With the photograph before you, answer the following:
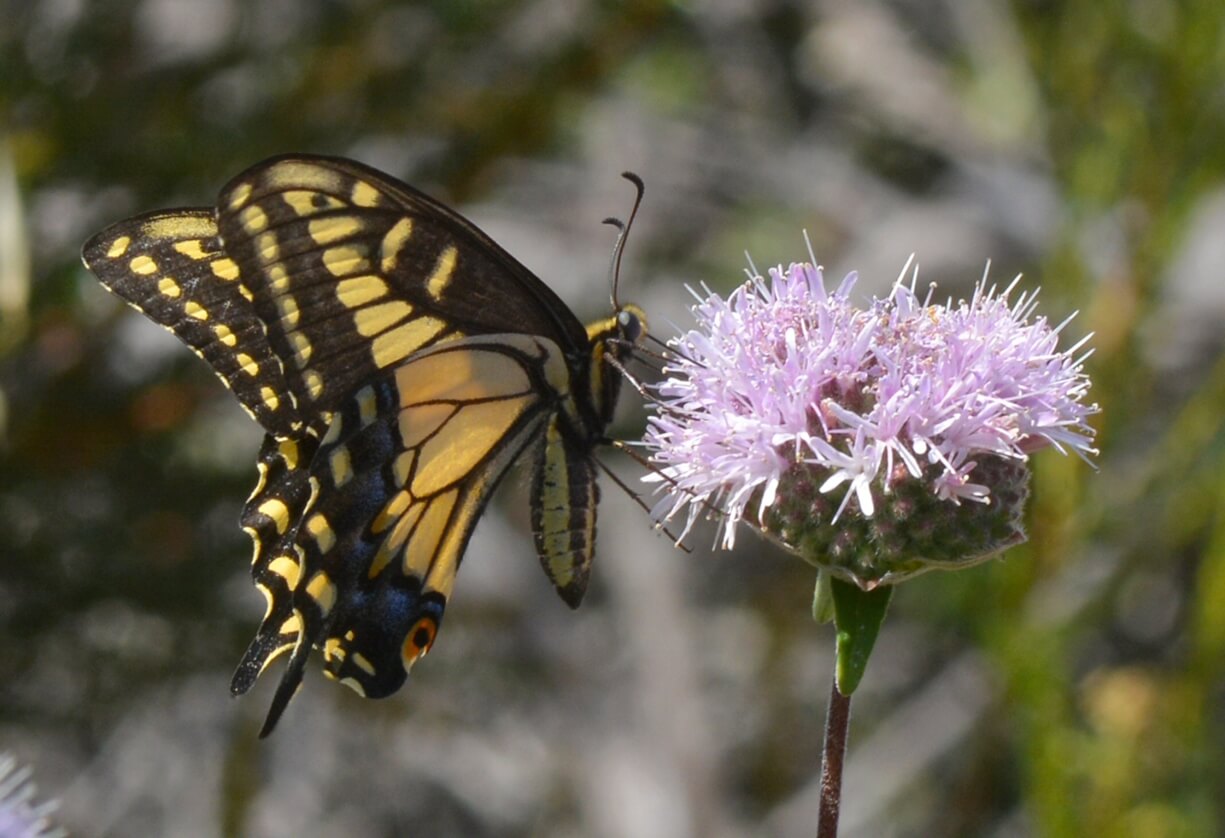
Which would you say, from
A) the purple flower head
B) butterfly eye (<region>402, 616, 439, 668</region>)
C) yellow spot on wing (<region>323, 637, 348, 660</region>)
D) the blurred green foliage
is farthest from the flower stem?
the blurred green foliage

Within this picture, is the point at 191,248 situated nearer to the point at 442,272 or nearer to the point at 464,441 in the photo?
the point at 442,272

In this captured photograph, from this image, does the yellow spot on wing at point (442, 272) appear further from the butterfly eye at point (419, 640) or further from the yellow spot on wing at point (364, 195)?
the butterfly eye at point (419, 640)

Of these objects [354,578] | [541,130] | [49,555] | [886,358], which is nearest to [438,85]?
[541,130]

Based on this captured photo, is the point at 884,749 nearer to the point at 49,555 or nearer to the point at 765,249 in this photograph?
the point at 765,249

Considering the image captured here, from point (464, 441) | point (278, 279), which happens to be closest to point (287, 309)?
point (278, 279)

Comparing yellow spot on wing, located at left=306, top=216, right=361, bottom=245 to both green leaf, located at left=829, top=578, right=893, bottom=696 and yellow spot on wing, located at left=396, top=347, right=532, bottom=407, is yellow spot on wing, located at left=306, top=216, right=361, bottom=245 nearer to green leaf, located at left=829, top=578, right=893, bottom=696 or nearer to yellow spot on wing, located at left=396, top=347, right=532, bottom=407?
yellow spot on wing, located at left=396, top=347, right=532, bottom=407

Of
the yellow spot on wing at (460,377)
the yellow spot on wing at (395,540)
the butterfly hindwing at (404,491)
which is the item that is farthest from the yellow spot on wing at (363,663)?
the yellow spot on wing at (460,377)
